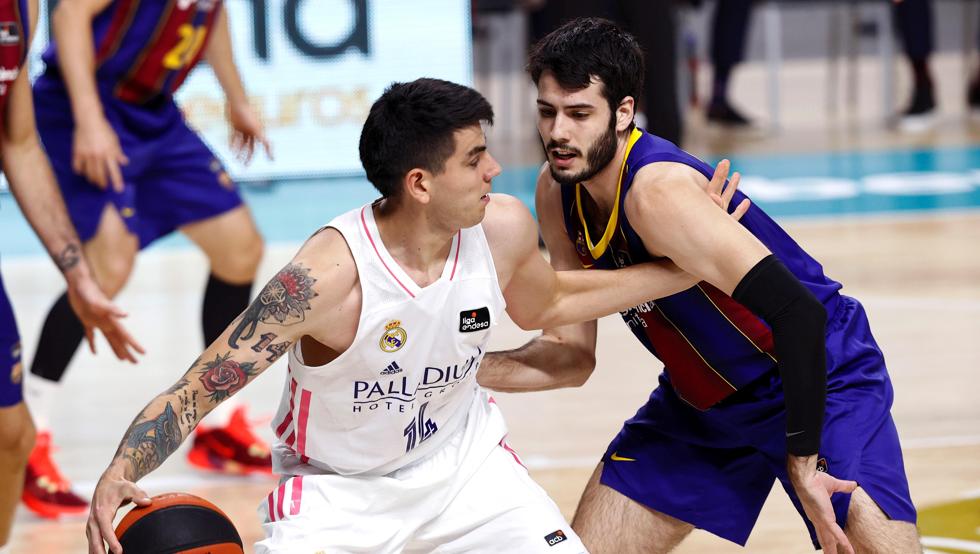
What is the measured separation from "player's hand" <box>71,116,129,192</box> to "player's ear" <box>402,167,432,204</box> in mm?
2273

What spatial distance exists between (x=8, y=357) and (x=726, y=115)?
10980 millimetres

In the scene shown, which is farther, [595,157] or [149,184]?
[149,184]

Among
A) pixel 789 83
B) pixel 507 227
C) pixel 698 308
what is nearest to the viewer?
pixel 507 227

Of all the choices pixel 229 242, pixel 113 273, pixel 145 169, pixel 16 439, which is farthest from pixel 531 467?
pixel 16 439

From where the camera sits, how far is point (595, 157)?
352 cm

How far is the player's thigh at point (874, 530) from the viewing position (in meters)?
3.53

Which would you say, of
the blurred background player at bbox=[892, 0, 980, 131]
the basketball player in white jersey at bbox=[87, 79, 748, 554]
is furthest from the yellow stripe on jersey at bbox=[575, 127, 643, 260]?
the blurred background player at bbox=[892, 0, 980, 131]

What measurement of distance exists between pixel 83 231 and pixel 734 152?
8.21 metres

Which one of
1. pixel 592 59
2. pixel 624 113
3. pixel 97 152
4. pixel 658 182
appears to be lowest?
pixel 97 152

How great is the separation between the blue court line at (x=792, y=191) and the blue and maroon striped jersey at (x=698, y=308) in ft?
19.7

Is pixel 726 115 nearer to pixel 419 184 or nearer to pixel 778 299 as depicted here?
pixel 778 299

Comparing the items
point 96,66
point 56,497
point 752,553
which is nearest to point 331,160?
point 96,66

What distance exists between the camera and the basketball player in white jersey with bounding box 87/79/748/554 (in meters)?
3.15

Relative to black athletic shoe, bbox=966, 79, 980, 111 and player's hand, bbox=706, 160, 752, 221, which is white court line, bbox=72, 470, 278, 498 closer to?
player's hand, bbox=706, 160, 752, 221
